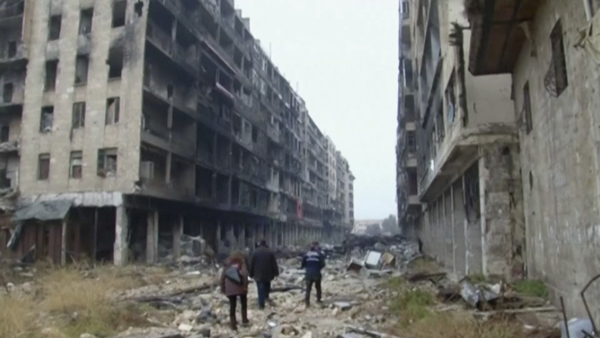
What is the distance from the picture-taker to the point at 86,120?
26.2 m

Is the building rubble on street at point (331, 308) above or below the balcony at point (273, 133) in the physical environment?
below

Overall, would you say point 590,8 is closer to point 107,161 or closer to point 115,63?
point 107,161

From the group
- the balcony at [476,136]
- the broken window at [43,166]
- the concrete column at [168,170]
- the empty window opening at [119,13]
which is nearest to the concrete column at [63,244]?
the broken window at [43,166]

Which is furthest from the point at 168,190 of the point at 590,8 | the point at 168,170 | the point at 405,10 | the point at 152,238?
the point at 590,8

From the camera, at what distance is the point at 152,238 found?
88.4 ft

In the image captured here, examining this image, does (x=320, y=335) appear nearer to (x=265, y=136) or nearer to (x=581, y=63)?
(x=581, y=63)

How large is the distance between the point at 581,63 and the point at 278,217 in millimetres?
47491

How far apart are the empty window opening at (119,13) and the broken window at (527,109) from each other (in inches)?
907

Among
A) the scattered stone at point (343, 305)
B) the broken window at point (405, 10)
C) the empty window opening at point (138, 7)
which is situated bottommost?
the scattered stone at point (343, 305)

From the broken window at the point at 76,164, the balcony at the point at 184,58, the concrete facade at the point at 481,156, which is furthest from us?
the balcony at the point at 184,58

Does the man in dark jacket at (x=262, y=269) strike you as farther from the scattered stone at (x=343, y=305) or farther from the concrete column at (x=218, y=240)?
the concrete column at (x=218, y=240)

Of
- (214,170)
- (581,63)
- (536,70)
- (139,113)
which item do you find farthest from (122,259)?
(581,63)

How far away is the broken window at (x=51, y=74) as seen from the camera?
90.6ft

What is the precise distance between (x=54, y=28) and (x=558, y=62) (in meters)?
28.0
